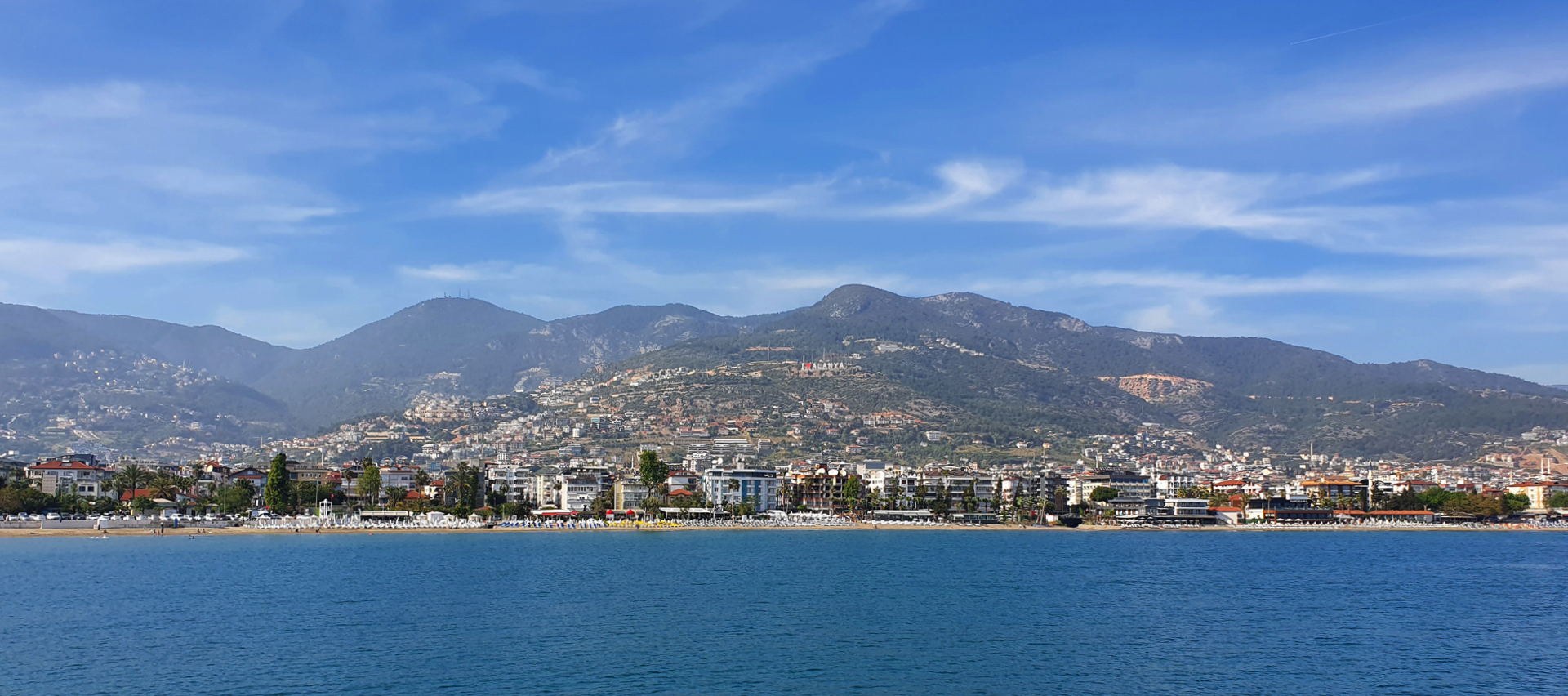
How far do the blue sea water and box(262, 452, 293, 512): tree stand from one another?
131ft

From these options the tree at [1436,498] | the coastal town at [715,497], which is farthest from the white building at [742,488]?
the tree at [1436,498]

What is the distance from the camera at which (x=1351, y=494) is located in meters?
161

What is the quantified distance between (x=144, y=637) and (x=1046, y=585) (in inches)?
1532

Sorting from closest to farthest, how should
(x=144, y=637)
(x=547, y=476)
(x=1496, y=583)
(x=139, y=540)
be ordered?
(x=144, y=637) < (x=1496, y=583) < (x=139, y=540) < (x=547, y=476)

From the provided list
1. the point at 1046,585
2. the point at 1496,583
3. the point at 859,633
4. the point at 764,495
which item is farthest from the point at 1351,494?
the point at 859,633

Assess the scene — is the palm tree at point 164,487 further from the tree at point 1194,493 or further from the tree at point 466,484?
the tree at point 1194,493

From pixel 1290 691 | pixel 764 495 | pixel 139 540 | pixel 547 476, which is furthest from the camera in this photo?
pixel 547 476

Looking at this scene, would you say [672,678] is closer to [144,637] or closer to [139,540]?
[144,637]

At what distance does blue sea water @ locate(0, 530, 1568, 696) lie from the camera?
33.3 m

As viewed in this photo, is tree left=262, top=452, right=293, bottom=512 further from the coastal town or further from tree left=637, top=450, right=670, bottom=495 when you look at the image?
tree left=637, top=450, right=670, bottom=495

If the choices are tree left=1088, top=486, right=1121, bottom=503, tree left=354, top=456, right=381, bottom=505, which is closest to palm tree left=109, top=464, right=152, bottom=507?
tree left=354, top=456, right=381, bottom=505

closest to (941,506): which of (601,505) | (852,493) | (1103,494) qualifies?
(852,493)

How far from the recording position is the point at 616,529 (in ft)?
384

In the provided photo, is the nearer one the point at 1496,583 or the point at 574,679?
the point at 574,679
